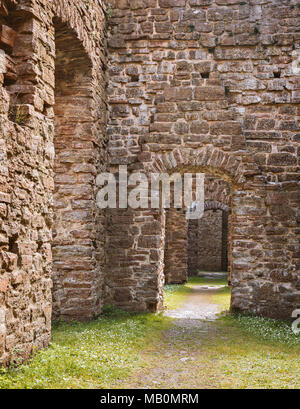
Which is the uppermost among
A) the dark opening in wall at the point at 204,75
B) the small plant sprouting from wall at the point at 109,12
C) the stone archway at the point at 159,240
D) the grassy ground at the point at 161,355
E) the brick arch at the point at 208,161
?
the small plant sprouting from wall at the point at 109,12

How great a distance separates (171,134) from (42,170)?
336cm

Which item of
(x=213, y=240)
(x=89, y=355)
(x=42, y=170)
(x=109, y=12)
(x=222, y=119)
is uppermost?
(x=109, y=12)

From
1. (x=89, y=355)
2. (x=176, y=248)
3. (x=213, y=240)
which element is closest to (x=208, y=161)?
(x=89, y=355)

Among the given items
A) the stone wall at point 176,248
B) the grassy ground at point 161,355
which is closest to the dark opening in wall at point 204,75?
the grassy ground at point 161,355

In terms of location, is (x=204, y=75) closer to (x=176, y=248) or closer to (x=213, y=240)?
(x=176, y=248)

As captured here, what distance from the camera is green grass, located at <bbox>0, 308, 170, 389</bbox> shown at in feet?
11.4

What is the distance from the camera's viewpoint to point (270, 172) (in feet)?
23.2

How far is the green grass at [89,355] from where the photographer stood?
137 inches

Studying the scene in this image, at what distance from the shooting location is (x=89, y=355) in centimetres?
435

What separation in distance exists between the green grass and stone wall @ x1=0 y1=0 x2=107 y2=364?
0.21 metres

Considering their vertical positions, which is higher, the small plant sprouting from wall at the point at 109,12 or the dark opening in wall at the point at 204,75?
the small plant sprouting from wall at the point at 109,12

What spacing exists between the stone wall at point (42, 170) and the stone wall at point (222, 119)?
99 centimetres

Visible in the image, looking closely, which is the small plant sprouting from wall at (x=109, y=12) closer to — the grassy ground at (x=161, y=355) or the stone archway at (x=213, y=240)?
the grassy ground at (x=161, y=355)
